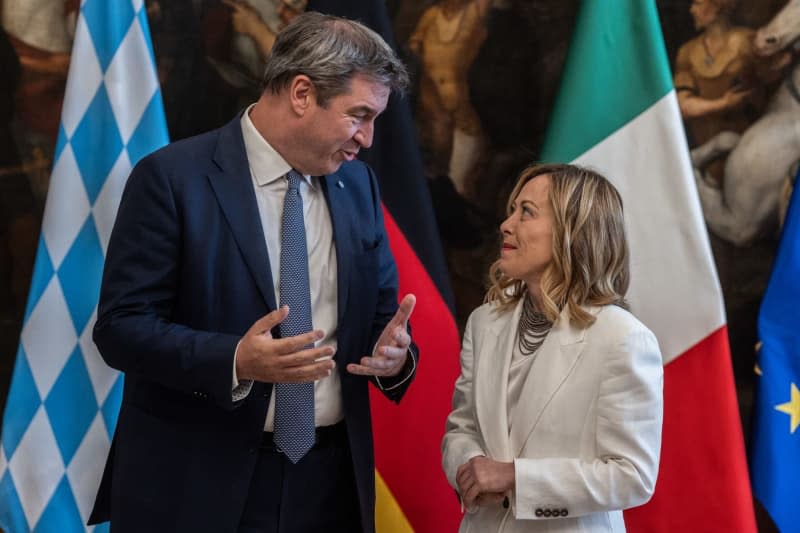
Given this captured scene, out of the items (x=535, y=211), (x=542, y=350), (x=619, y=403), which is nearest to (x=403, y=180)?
(x=535, y=211)

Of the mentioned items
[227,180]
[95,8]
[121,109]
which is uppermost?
[95,8]

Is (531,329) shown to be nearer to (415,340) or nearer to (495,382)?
(495,382)

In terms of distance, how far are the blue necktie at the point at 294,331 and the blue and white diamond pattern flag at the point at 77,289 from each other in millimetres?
1163

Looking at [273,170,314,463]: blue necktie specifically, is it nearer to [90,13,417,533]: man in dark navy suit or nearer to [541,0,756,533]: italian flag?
[90,13,417,533]: man in dark navy suit

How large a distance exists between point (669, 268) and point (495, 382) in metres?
1.00

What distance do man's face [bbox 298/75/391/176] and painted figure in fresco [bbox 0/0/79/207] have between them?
1.68 metres

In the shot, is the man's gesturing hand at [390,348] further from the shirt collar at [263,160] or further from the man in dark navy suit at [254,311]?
the shirt collar at [263,160]

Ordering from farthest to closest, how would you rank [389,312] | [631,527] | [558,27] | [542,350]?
[558,27] → [631,527] → [389,312] → [542,350]

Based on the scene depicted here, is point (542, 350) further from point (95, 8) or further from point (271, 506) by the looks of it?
point (95, 8)

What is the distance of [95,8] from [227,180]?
1.34 m

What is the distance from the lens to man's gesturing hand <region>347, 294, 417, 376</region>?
2.19 m

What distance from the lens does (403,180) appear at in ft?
10.6

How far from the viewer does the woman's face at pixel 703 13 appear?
3.45 meters

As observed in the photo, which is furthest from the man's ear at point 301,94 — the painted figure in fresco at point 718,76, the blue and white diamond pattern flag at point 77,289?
the painted figure in fresco at point 718,76
